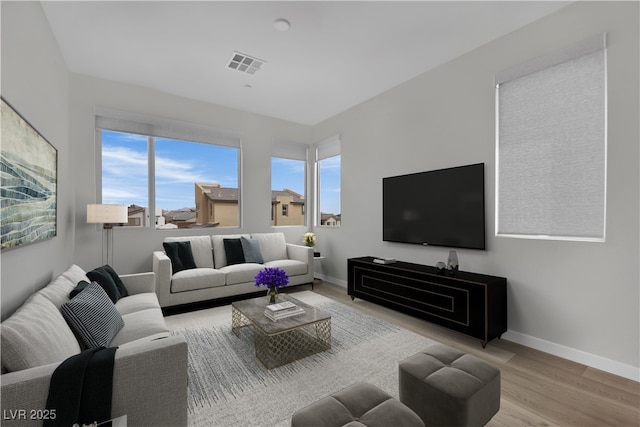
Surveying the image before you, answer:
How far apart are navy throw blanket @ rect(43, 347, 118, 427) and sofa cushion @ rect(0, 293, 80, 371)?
186mm

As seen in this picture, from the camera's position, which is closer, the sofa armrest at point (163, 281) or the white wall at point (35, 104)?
the white wall at point (35, 104)

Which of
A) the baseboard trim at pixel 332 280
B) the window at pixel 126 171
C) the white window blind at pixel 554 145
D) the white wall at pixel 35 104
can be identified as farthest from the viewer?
the baseboard trim at pixel 332 280

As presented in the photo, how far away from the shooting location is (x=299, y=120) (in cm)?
555

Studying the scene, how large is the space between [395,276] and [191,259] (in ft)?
9.28

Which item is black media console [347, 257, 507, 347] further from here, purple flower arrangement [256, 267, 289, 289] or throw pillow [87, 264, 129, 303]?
throw pillow [87, 264, 129, 303]

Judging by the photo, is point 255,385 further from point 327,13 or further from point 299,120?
Result: point 299,120

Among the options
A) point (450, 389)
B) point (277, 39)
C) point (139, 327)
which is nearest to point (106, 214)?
point (139, 327)

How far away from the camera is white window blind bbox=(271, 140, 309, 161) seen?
5.48 m

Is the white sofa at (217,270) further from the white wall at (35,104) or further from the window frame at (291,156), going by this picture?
the white wall at (35,104)

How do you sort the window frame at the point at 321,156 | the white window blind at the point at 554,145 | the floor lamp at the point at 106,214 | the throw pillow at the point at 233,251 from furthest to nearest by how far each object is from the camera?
the window frame at the point at 321,156
the throw pillow at the point at 233,251
the floor lamp at the point at 106,214
the white window blind at the point at 554,145

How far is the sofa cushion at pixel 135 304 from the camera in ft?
8.02

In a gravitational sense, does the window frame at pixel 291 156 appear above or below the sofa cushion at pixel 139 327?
above

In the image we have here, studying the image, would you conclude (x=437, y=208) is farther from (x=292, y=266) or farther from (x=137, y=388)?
(x=137, y=388)

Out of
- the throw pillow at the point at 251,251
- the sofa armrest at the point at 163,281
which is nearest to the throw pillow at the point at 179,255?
the sofa armrest at the point at 163,281
